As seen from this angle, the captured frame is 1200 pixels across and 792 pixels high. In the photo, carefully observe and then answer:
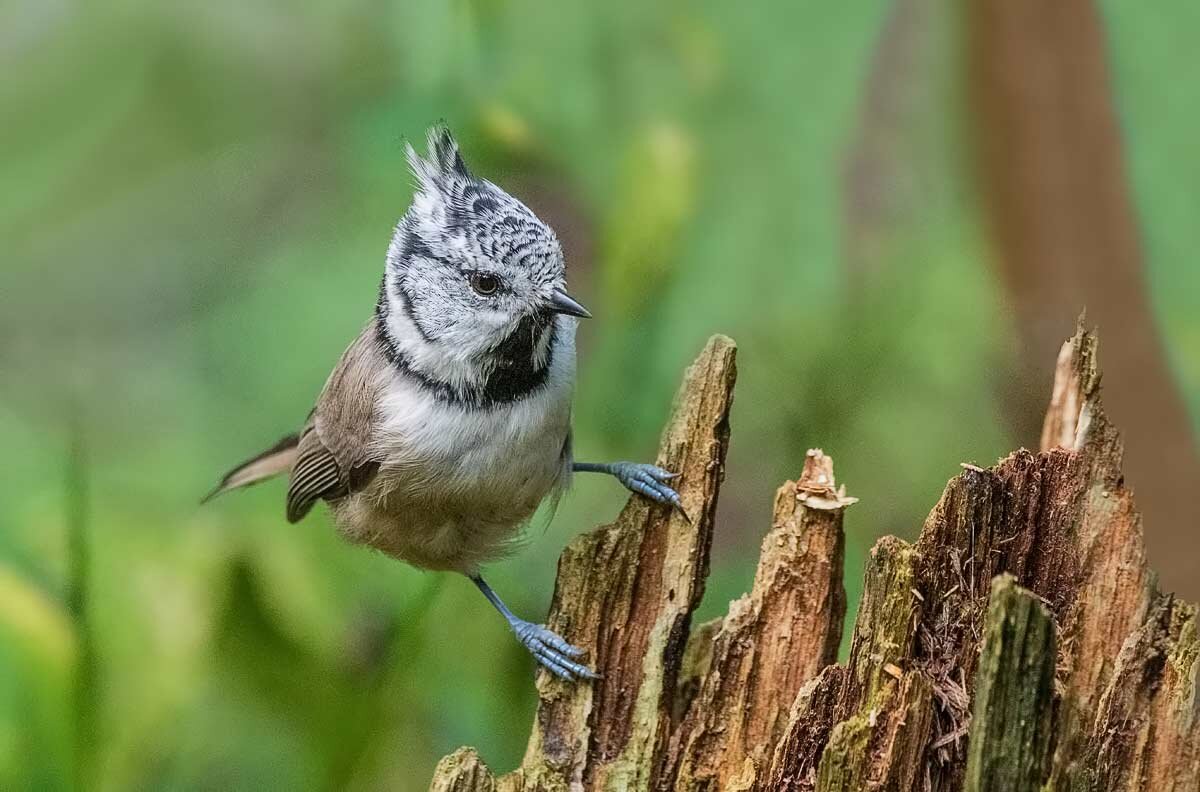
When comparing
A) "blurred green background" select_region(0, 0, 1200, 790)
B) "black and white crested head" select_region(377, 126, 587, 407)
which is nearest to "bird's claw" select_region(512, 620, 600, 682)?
"black and white crested head" select_region(377, 126, 587, 407)

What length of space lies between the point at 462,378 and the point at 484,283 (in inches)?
7.2

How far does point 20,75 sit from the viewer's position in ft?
10.4

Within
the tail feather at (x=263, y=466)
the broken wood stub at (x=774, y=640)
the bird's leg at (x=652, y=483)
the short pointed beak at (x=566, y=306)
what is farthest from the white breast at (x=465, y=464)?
the broken wood stub at (x=774, y=640)

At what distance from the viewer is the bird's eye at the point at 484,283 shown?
2.15 meters

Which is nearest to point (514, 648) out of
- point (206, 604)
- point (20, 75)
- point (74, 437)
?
point (206, 604)

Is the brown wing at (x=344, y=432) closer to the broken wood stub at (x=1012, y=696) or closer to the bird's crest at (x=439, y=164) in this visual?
the bird's crest at (x=439, y=164)

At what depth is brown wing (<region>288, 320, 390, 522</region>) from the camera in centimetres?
233

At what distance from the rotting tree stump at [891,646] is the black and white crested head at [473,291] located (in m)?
0.38

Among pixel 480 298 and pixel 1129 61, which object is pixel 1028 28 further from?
pixel 480 298

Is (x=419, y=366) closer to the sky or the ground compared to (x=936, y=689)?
closer to the sky

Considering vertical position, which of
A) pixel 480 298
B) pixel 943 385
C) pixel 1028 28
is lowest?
pixel 480 298

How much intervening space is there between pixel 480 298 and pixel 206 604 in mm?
1090

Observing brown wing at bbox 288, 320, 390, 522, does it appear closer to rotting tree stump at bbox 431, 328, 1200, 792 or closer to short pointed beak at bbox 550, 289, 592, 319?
short pointed beak at bbox 550, 289, 592, 319

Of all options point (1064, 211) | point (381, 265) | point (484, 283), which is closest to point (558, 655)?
point (484, 283)
